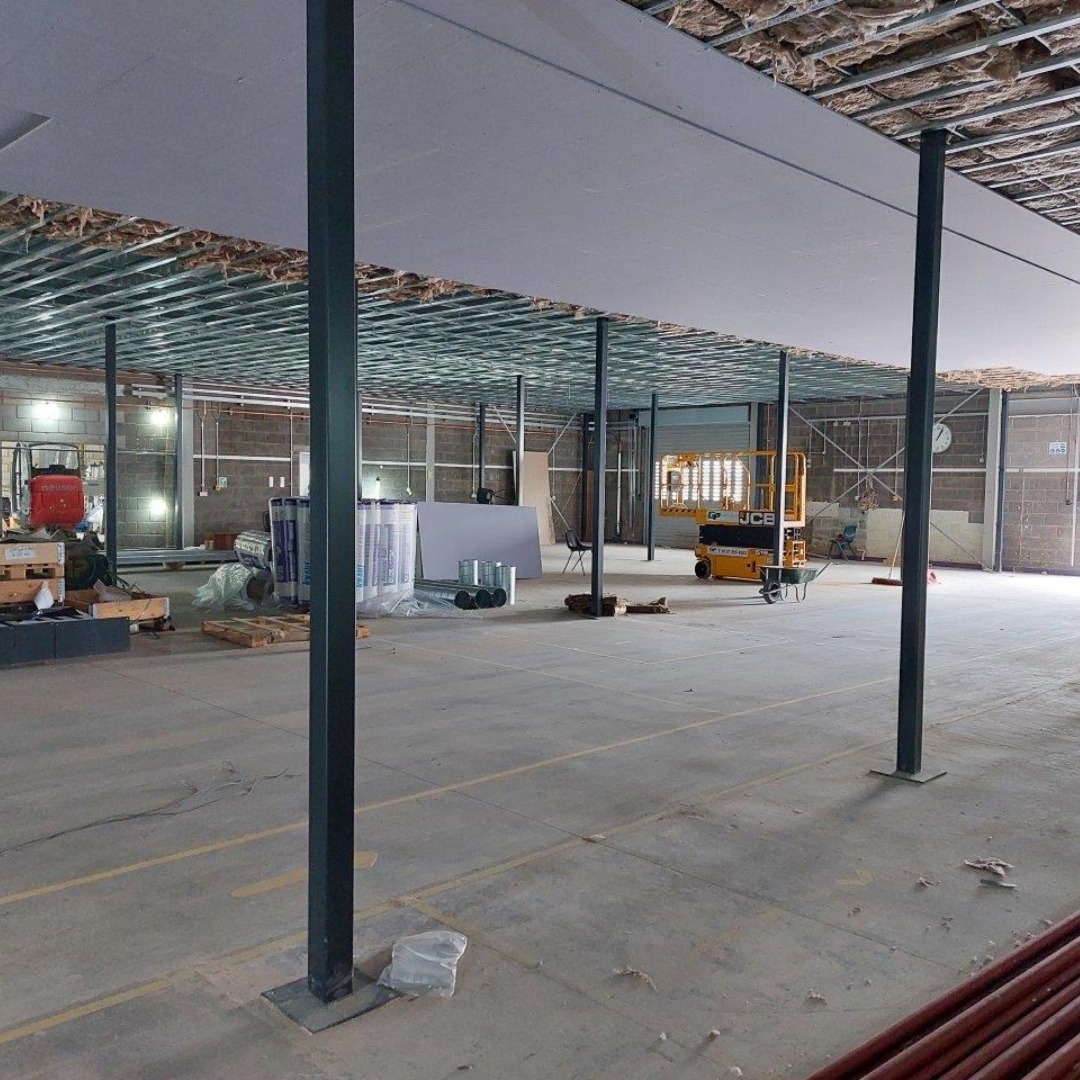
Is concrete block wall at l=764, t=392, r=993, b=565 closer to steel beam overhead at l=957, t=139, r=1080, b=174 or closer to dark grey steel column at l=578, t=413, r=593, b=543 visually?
dark grey steel column at l=578, t=413, r=593, b=543

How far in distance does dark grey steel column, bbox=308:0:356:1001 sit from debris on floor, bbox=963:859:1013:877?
10.3 feet

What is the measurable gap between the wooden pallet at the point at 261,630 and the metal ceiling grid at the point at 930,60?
7.77 meters

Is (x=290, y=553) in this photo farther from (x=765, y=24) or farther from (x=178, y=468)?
(x=765, y=24)

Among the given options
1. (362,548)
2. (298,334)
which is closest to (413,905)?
(362,548)

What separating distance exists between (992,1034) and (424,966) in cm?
195

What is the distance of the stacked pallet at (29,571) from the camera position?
9.77 metres

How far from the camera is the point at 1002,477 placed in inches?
866

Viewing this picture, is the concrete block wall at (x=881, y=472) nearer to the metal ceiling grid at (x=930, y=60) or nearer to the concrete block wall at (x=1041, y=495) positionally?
the concrete block wall at (x=1041, y=495)

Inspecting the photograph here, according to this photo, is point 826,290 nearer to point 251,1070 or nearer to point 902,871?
point 902,871

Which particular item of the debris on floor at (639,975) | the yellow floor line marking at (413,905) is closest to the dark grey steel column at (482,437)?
the yellow floor line marking at (413,905)

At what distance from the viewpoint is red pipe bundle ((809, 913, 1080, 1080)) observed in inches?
114

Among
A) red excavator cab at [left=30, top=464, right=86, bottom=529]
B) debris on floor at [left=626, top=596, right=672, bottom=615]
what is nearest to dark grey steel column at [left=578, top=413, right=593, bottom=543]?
debris on floor at [left=626, top=596, right=672, bottom=615]

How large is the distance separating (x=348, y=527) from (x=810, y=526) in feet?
79.6

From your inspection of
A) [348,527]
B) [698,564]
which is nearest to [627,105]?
[348,527]
